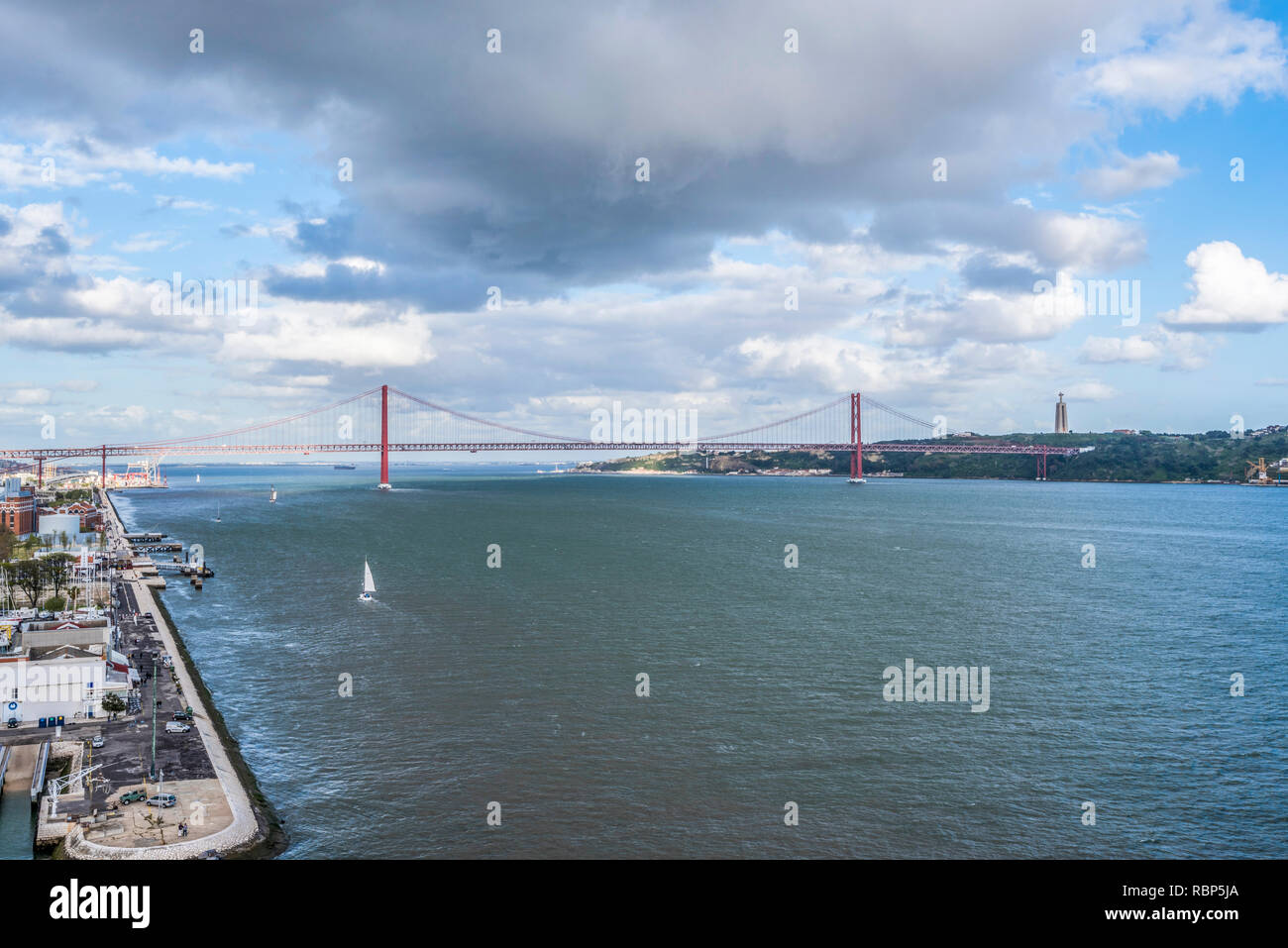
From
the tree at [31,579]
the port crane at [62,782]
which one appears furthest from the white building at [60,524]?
the port crane at [62,782]

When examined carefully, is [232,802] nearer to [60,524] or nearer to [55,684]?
[55,684]

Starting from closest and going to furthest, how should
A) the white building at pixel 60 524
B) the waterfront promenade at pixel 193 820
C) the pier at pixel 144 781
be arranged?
the waterfront promenade at pixel 193 820, the pier at pixel 144 781, the white building at pixel 60 524

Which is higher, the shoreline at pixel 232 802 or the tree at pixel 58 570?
the tree at pixel 58 570

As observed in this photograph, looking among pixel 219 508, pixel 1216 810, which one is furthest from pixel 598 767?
pixel 219 508

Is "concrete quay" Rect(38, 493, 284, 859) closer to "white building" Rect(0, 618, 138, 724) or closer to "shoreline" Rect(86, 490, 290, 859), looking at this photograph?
"shoreline" Rect(86, 490, 290, 859)

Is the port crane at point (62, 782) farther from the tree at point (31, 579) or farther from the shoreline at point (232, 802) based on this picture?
the tree at point (31, 579)

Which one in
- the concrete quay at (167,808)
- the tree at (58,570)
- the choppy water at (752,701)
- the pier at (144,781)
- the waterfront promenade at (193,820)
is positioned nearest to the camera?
the waterfront promenade at (193,820)

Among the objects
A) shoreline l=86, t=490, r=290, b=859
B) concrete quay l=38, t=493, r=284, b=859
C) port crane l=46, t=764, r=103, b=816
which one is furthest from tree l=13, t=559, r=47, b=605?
port crane l=46, t=764, r=103, b=816
